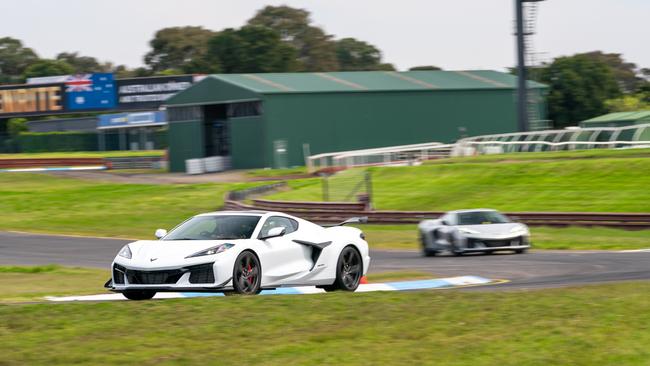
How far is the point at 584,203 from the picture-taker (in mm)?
37250

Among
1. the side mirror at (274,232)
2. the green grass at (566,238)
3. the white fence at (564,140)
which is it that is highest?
the white fence at (564,140)

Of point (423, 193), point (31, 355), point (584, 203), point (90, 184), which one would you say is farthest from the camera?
point (90, 184)

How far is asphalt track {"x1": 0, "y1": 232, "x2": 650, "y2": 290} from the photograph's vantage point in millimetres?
17266

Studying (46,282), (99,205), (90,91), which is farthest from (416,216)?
(90,91)

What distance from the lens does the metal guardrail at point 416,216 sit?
30797mm

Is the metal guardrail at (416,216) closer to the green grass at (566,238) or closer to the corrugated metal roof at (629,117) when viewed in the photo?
the green grass at (566,238)

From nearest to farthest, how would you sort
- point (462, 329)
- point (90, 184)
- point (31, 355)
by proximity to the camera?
1. point (31, 355)
2. point (462, 329)
3. point (90, 184)

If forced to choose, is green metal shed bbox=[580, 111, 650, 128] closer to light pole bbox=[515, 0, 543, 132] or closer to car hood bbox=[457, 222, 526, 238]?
light pole bbox=[515, 0, 543, 132]

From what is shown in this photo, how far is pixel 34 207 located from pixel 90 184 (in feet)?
44.3

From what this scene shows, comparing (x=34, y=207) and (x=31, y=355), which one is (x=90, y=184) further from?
(x=31, y=355)

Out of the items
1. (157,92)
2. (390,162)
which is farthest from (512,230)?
(157,92)

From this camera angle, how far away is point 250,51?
121375mm

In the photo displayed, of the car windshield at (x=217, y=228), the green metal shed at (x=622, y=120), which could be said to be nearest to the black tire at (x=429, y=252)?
the car windshield at (x=217, y=228)

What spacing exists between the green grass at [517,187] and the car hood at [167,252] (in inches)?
953
